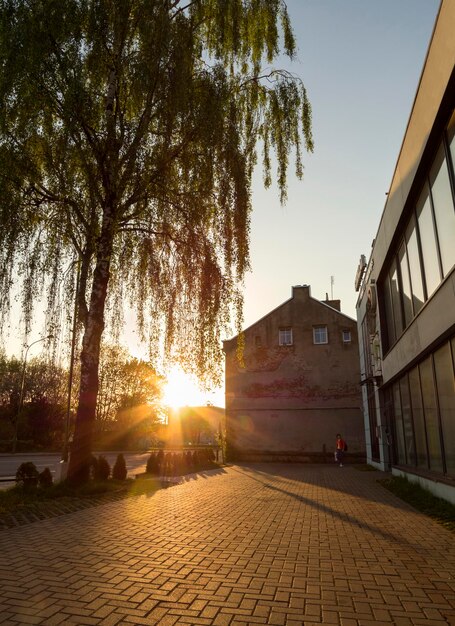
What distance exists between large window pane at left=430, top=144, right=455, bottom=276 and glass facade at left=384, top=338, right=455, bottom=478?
1.64 metres

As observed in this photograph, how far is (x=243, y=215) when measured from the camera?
1155 cm

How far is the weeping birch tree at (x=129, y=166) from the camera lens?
9.78 meters

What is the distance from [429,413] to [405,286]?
394cm

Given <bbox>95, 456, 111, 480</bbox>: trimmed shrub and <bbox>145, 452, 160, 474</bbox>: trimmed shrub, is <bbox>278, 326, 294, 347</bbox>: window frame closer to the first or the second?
<bbox>145, 452, 160, 474</bbox>: trimmed shrub

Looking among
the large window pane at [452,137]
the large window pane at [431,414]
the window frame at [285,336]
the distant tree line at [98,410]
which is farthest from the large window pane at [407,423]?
the distant tree line at [98,410]

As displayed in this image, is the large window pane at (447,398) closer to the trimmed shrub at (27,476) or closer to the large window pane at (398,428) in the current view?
the large window pane at (398,428)

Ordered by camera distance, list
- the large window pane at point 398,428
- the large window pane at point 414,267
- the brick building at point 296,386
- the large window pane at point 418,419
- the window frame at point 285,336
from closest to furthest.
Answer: the large window pane at point 414,267, the large window pane at point 418,419, the large window pane at point 398,428, the brick building at point 296,386, the window frame at point 285,336

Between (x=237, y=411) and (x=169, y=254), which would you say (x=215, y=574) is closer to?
(x=169, y=254)

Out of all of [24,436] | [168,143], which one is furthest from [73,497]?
[24,436]

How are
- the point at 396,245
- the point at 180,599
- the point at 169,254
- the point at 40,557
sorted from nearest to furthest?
the point at 180,599, the point at 40,557, the point at 169,254, the point at 396,245

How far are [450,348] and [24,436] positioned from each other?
45.3 m

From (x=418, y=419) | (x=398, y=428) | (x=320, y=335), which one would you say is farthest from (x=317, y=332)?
(x=418, y=419)

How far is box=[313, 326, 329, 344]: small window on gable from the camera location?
29922 mm

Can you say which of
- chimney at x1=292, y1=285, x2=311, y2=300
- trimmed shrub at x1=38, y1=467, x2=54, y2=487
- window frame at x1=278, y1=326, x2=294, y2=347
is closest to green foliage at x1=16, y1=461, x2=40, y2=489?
trimmed shrub at x1=38, y1=467, x2=54, y2=487
